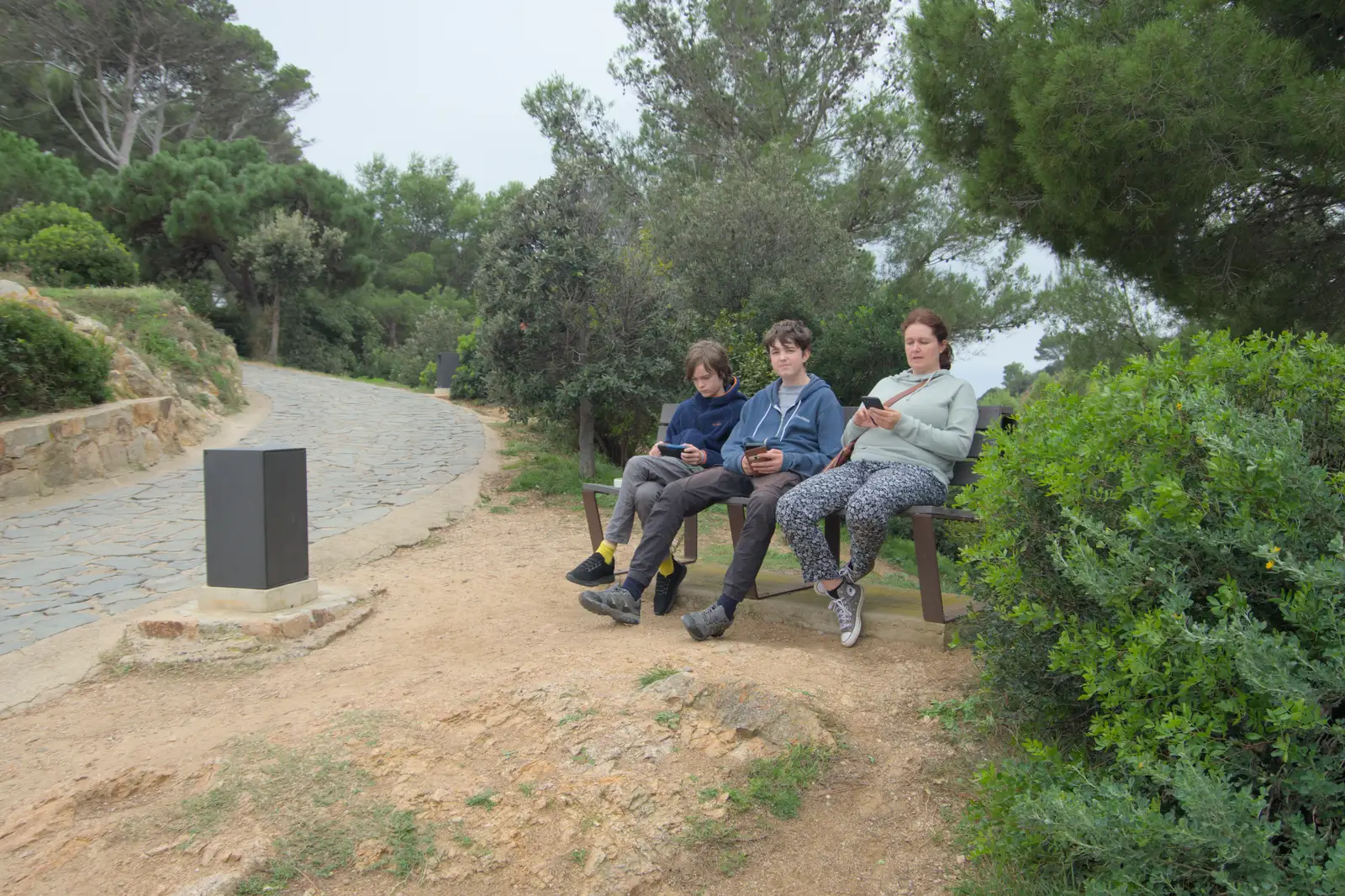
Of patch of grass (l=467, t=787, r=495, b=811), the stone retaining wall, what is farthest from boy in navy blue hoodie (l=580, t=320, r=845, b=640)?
the stone retaining wall

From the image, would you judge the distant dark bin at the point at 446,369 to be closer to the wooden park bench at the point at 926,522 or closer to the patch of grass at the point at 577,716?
the wooden park bench at the point at 926,522

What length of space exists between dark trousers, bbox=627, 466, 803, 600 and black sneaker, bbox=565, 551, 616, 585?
1.10ft

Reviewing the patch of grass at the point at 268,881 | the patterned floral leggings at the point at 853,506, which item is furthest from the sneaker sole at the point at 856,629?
the patch of grass at the point at 268,881

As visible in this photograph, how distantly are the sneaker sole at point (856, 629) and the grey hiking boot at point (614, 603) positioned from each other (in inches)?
37.5

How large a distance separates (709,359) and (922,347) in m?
1.15

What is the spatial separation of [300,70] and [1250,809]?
117 feet

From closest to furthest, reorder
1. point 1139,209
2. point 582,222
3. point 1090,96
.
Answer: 1. point 1090,96
2. point 1139,209
3. point 582,222

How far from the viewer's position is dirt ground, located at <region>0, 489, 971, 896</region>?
100 inches

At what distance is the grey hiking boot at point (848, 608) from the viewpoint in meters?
3.95

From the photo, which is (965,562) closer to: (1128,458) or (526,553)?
(1128,458)

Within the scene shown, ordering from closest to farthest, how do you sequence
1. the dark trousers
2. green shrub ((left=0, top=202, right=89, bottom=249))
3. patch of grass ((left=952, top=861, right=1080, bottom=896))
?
patch of grass ((left=952, top=861, right=1080, bottom=896)) → the dark trousers → green shrub ((left=0, top=202, right=89, bottom=249))

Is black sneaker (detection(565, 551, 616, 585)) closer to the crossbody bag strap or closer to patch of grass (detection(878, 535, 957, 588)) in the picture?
the crossbody bag strap

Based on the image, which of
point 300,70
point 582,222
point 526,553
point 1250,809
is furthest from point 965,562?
point 300,70

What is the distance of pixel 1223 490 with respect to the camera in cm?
196
